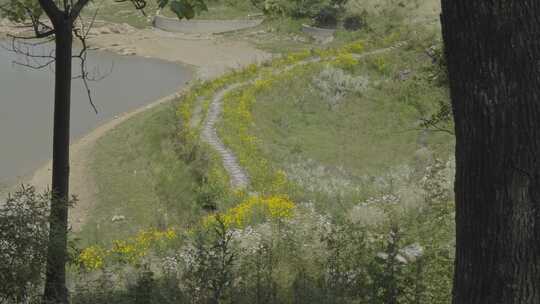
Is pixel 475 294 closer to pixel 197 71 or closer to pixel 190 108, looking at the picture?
pixel 190 108

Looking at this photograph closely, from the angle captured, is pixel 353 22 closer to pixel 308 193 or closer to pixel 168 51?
pixel 168 51

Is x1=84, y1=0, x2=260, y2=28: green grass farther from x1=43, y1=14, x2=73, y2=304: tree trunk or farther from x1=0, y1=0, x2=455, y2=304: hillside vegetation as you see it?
x1=43, y1=14, x2=73, y2=304: tree trunk

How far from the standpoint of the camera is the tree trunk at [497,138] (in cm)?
252

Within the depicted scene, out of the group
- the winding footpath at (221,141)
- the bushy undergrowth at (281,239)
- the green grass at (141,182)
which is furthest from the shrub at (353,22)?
the green grass at (141,182)

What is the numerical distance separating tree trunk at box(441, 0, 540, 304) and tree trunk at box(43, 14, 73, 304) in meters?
2.84

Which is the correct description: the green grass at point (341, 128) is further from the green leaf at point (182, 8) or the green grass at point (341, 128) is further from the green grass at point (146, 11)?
the green grass at point (146, 11)

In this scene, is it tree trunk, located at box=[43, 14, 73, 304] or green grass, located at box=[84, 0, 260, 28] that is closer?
tree trunk, located at box=[43, 14, 73, 304]

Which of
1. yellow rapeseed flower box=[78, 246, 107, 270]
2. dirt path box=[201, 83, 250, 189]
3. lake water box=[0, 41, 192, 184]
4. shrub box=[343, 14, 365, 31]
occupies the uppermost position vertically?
yellow rapeseed flower box=[78, 246, 107, 270]

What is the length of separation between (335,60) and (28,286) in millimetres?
21751

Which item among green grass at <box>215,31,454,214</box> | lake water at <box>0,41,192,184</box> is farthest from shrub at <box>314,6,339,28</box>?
green grass at <box>215,31,454,214</box>

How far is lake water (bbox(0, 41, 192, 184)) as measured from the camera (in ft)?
70.7

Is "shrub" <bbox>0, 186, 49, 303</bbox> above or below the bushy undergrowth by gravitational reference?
Result: above

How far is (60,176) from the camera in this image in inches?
199

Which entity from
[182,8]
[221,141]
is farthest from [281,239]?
[221,141]
